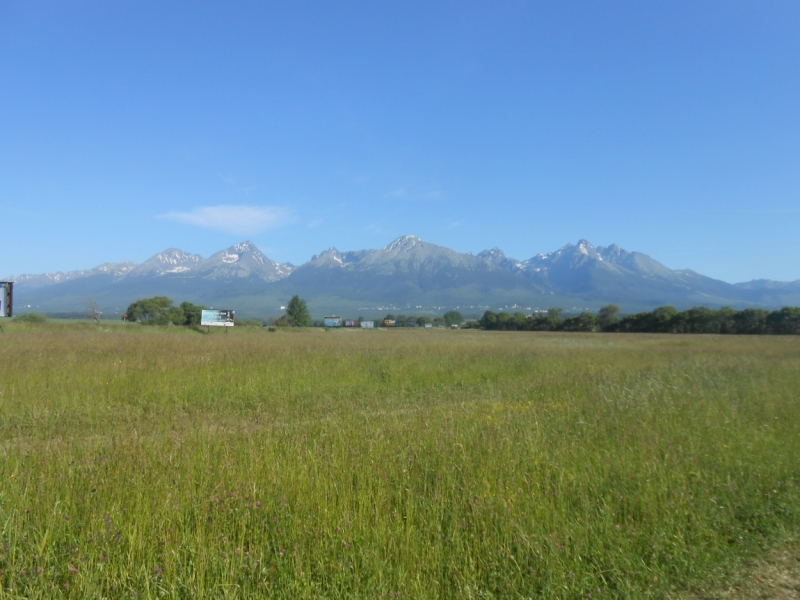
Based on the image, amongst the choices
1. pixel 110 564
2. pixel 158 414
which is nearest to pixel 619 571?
pixel 110 564

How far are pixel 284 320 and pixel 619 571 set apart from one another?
99.8 meters

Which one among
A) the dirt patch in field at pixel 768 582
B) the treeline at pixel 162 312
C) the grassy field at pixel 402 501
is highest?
the treeline at pixel 162 312

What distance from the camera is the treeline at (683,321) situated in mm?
52956

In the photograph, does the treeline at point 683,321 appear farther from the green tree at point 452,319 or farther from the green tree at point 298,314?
the green tree at point 452,319

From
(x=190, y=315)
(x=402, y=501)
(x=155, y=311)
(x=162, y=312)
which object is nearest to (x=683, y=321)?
(x=402, y=501)

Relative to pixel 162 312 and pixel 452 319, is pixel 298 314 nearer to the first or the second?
pixel 162 312

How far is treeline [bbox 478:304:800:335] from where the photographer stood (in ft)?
174

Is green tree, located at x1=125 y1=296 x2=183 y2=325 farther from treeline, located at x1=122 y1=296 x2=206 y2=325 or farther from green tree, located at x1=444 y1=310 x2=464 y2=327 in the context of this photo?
green tree, located at x1=444 y1=310 x2=464 y2=327

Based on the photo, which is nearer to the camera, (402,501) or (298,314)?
(402,501)

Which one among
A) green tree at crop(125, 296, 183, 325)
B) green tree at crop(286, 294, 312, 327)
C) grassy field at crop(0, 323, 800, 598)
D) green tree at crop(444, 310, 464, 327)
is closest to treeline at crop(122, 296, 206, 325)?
green tree at crop(125, 296, 183, 325)

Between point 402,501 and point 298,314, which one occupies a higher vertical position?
point 298,314

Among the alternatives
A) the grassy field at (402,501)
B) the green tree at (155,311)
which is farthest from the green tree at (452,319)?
the grassy field at (402,501)

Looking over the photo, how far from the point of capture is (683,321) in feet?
203

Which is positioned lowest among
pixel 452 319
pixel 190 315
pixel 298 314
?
pixel 452 319
